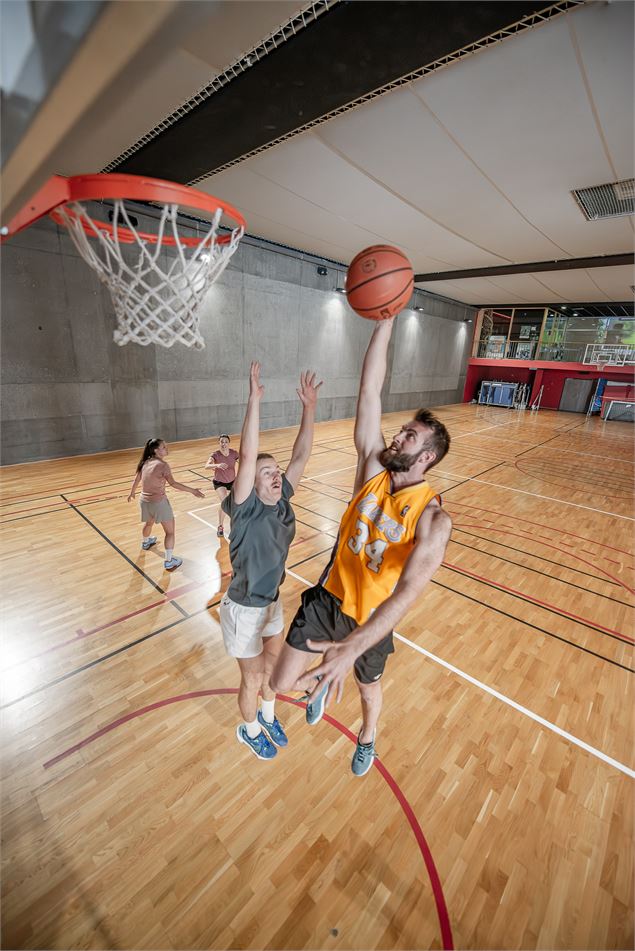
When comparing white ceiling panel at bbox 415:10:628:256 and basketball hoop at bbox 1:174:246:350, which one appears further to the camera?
white ceiling panel at bbox 415:10:628:256

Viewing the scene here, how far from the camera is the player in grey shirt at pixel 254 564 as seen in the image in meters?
2.40

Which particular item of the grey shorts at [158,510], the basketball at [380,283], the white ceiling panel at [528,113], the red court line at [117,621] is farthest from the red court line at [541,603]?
the white ceiling panel at [528,113]

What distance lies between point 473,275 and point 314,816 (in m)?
14.5

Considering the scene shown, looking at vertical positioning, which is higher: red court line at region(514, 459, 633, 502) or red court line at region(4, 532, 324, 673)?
red court line at region(4, 532, 324, 673)

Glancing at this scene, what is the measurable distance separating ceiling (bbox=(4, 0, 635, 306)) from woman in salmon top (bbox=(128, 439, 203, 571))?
294 cm

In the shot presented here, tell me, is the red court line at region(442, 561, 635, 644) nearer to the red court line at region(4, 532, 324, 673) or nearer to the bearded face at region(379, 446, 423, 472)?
the red court line at region(4, 532, 324, 673)

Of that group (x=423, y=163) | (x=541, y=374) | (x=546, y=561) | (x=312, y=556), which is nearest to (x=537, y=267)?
(x=423, y=163)

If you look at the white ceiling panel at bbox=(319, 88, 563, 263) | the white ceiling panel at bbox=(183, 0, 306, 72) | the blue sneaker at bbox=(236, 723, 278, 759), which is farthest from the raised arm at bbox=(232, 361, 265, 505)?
the white ceiling panel at bbox=(319, 88, 563, 263)

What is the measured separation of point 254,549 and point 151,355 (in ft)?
29.5

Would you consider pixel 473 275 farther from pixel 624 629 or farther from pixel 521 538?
pixel 624 629

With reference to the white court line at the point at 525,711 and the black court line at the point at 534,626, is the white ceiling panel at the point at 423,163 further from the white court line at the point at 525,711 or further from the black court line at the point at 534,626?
the white court line at the point at 525,711

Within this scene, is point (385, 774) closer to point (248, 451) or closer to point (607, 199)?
point (248, 451)

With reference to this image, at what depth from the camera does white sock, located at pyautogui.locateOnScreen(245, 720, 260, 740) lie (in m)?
2.74

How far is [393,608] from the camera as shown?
190 cm
